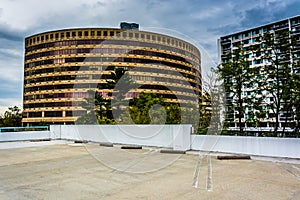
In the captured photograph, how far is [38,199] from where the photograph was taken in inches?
165

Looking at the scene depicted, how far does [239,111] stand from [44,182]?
934cm

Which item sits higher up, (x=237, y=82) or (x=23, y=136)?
(x=237, y=82)

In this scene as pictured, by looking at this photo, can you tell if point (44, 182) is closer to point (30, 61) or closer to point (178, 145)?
point (178, 145)

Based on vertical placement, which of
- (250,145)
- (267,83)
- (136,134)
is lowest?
(250,145)

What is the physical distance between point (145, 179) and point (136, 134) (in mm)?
7053

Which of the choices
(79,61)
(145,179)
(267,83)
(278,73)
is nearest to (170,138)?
(267,83)

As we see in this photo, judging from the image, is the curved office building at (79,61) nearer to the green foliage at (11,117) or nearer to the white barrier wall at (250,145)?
the green foliage at (11,117)

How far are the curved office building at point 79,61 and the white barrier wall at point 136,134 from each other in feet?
111

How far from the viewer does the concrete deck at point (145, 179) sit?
14.5ft

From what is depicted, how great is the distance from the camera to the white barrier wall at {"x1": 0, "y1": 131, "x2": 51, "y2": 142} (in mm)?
15867

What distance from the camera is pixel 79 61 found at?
2080 inches

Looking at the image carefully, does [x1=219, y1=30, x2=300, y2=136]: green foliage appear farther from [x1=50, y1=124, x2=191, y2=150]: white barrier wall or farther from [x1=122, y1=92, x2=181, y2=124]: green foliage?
[x1=122, y1=92, x2=181, y2=124]: green foliage

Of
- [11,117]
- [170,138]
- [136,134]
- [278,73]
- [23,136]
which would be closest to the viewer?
[170,138]

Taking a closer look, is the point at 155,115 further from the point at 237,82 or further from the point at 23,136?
the point at 23,136
